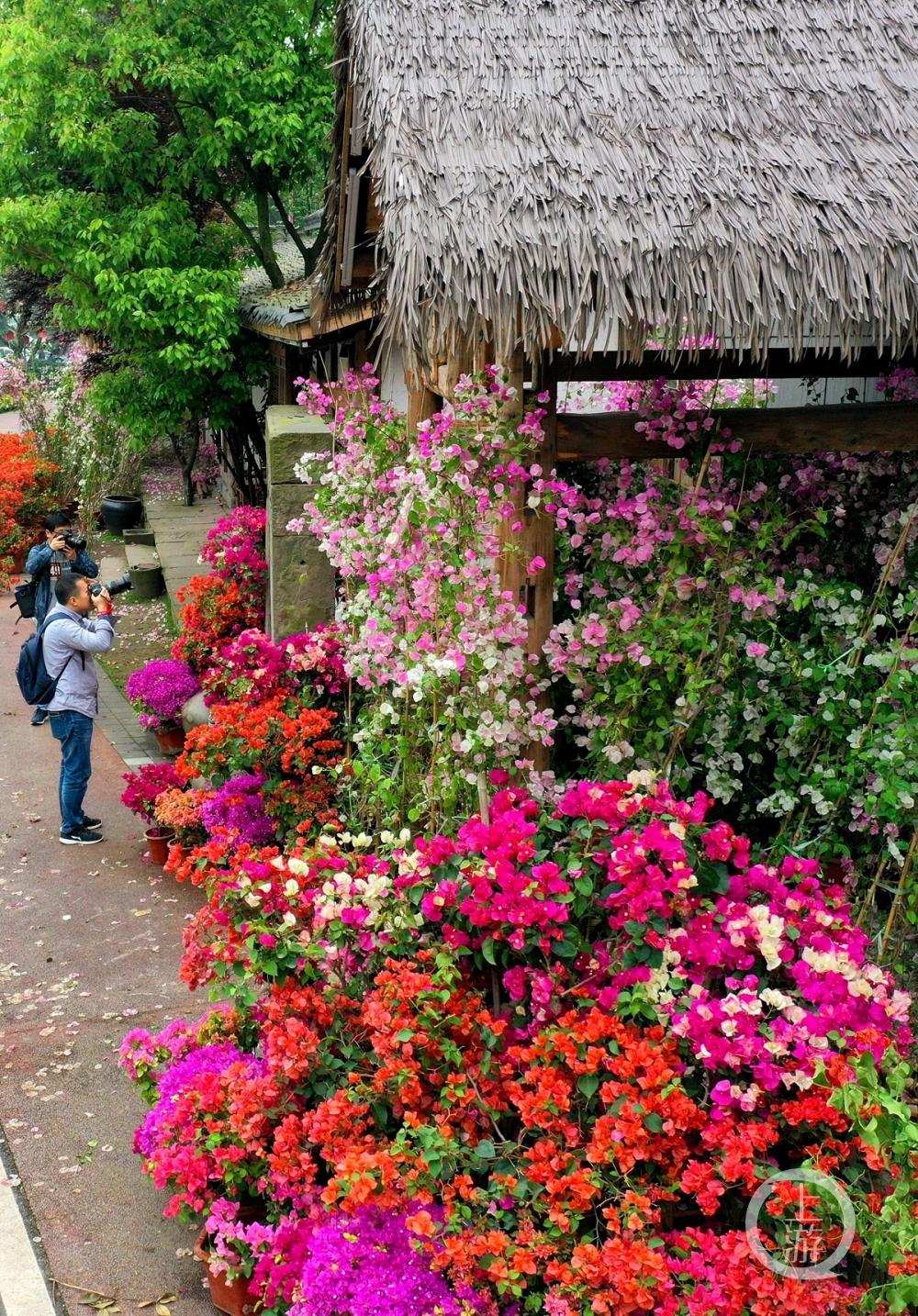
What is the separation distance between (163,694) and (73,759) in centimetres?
106

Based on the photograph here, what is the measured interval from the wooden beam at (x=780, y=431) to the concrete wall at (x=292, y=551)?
3104 millimetres

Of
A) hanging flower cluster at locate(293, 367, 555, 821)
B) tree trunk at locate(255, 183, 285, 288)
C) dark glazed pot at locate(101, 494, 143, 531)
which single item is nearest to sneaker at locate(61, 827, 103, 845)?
hanging flower cluster at locate(293, 367, 555, 821)

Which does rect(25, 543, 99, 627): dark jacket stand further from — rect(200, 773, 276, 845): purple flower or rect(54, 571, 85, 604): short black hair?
rect(200, 773, 276, 845): purple flower

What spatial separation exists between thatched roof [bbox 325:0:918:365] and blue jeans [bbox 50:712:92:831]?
3868 millimetres

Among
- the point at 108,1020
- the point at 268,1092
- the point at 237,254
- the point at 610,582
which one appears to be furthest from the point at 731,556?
the point at 237,254

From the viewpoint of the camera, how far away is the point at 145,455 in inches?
698

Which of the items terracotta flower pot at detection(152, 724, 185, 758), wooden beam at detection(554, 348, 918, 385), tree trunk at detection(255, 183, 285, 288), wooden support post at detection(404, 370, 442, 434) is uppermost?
tree trunk at detection(255, 183, 285, 288)

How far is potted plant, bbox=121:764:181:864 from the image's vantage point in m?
6.85

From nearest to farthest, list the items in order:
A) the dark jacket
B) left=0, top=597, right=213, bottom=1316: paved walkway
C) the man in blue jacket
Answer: left=0, top=597, right=213, bottom=1316: paved walkway
the man in blue jacket
the dark jacket

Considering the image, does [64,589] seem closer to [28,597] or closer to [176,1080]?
[28,597]

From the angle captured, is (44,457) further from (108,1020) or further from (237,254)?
(108,1020)

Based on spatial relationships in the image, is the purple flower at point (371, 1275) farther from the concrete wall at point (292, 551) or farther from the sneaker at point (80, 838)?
the concrete wall at point (292, 551)
